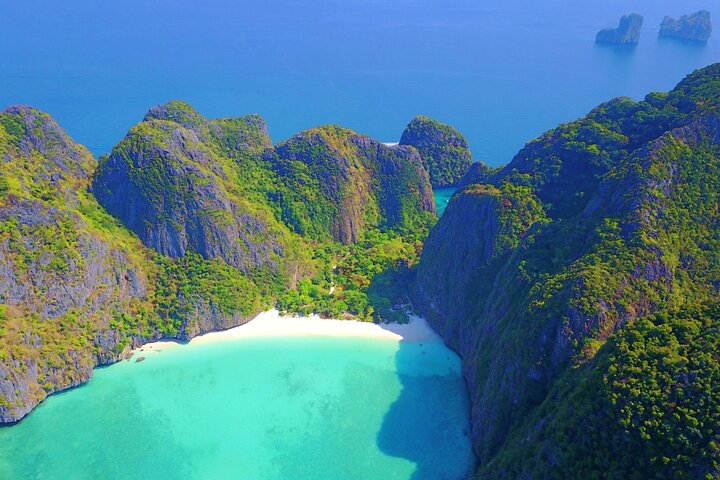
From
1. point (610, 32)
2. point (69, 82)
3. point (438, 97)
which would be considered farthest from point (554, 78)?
point (69, 82)

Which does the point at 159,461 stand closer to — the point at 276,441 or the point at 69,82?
the point at 276,441

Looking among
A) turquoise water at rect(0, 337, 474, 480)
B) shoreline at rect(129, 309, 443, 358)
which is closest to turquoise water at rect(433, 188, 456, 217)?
shoreline at rect(129, 309, 443, 358)

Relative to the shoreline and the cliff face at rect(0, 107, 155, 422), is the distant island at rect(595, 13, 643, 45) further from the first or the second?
the cliff face at rect(0, 107, 155, 422)

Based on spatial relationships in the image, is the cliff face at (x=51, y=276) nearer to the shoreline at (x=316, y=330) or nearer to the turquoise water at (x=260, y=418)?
the turquoise water at (x=260, y=418)

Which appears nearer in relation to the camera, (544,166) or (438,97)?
(544,166)

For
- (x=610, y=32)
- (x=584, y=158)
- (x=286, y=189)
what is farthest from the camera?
(x=610, y=32)

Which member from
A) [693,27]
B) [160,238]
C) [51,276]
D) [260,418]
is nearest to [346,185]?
[160,238]

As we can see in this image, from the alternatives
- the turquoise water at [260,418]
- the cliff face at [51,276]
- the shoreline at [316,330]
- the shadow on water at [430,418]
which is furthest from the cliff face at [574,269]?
the cliff face at [51,276]
